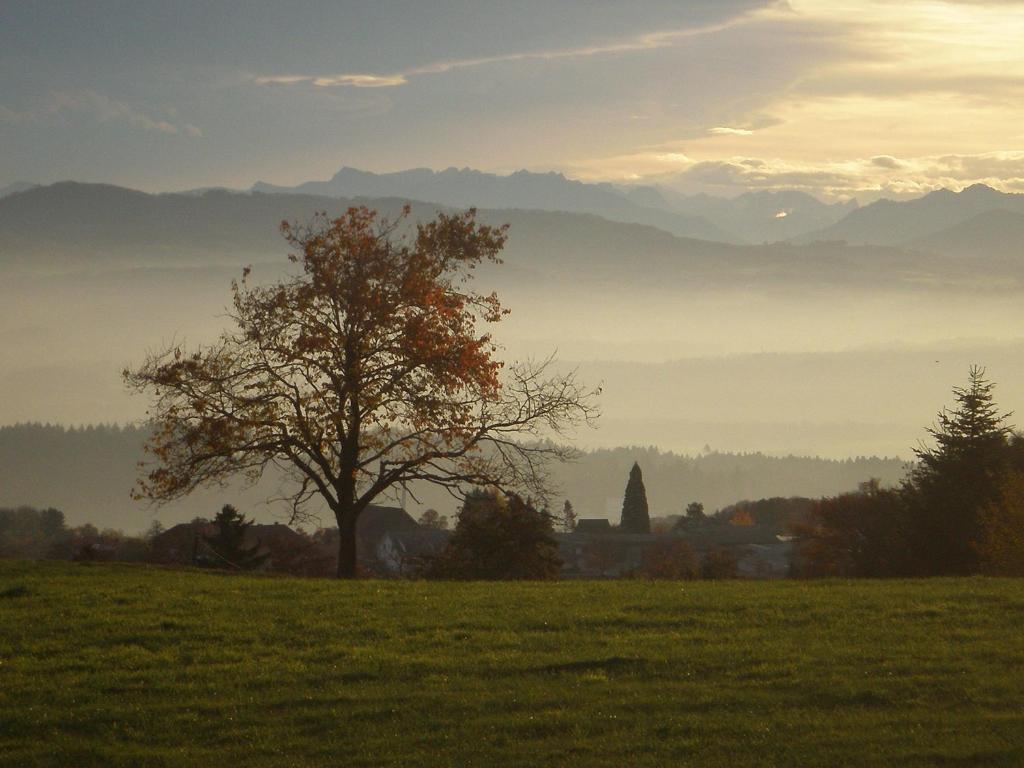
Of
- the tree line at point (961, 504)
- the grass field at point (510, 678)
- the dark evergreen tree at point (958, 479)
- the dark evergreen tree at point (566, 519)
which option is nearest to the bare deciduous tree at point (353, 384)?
the dark evergreen tree at point (566, 519)

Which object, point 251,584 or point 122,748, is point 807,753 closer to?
point 122,748

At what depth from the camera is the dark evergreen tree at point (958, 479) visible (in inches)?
1624

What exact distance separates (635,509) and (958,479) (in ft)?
243

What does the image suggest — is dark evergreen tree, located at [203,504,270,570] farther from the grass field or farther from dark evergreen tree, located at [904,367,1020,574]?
the grass field

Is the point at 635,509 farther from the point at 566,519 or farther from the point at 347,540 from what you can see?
the point at 347,540

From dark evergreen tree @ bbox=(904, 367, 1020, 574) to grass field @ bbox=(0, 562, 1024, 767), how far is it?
843 inches

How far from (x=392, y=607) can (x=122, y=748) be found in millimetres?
7110

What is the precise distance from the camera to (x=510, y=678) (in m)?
14.9

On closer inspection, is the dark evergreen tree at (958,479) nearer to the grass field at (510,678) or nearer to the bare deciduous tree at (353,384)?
the bare deciduous tree at (353,384)

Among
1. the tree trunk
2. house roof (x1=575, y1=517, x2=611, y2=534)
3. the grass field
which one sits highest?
house roof (x1=575, y1=517, x2=611, y2=534)

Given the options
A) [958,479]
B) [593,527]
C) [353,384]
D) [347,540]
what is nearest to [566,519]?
[347,540]

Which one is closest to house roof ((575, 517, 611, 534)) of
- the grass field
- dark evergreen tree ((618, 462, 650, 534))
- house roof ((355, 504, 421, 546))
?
dark evergreen tree ((618, 462, 650, 534))

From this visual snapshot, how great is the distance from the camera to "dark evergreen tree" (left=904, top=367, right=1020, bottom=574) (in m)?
41.2

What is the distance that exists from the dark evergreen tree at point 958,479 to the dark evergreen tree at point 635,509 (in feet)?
218
